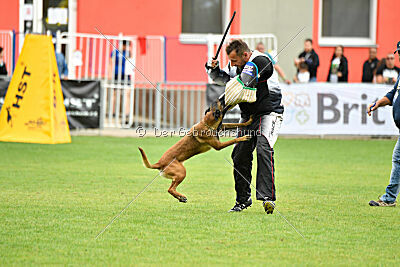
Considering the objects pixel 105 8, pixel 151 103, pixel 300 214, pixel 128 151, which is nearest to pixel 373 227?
pixel 300 214

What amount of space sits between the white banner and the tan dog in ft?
31.7

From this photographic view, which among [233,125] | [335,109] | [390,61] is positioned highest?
[390,61]

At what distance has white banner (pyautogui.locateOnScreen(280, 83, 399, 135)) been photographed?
55.5 feet

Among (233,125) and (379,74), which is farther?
(379,74)

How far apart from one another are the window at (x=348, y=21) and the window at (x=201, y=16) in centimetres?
310

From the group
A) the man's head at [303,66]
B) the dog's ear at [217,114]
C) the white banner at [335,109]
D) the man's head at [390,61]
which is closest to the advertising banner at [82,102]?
the white banner at [335,109]

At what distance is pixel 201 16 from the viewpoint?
2075 cm

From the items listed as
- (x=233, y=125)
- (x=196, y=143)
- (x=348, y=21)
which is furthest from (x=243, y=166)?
(x=348, y=21)

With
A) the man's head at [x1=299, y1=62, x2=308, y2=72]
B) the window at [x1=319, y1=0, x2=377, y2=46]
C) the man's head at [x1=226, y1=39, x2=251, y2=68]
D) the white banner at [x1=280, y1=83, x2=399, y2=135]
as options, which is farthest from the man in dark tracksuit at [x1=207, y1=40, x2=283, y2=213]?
the window at [x1=319, y1=0, x2=377, y2=46]

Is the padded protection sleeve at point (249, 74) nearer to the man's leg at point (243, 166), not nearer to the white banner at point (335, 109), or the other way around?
the man's leg at point (243, 166)

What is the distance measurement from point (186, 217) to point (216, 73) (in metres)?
1.52

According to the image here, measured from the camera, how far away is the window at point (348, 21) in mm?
21281

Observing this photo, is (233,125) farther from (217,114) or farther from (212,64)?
(212,64)

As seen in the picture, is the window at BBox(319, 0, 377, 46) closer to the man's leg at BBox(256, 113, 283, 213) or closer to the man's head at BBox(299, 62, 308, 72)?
the man's head at BBox(299, 62, 308, 72)
